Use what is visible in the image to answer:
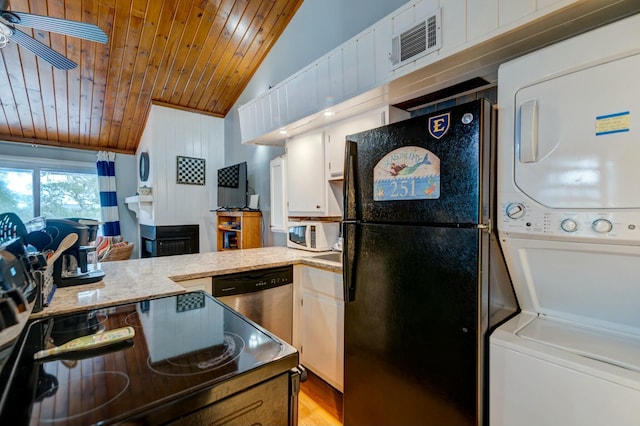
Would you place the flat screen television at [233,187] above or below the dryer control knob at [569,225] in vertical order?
above

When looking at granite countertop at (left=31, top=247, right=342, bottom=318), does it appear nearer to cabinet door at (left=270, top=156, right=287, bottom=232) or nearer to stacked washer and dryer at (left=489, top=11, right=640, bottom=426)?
cabinet door at (left=270, top=156, right=287, bottom=232)

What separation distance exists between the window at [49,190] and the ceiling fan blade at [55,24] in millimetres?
3896

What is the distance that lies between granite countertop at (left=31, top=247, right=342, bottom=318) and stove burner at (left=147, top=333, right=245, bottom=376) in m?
0.67

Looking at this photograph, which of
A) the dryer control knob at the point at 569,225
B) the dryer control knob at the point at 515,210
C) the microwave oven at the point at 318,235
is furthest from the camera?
the microwave oven at the point at 318,235

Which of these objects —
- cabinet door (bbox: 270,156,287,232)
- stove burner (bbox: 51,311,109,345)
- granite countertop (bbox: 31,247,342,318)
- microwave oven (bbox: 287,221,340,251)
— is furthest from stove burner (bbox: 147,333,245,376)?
cabinet door (bbox: 270,156,287,232)

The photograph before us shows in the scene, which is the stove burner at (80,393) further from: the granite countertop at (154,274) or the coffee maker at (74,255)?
the coffee maker at (74,255)

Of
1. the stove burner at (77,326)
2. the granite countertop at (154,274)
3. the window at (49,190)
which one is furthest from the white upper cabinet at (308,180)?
the window at (49,190)

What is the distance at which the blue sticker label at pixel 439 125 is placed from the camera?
3.98 ft

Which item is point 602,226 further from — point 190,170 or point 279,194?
point 190,170

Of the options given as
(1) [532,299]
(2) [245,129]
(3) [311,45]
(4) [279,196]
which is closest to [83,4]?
(2) [245,129]

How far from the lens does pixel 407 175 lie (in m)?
1.35

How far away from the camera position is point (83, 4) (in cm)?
284

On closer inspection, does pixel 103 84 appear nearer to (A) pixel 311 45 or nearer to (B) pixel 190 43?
(B) pixel 190 43

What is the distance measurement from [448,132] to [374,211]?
0.50 m
